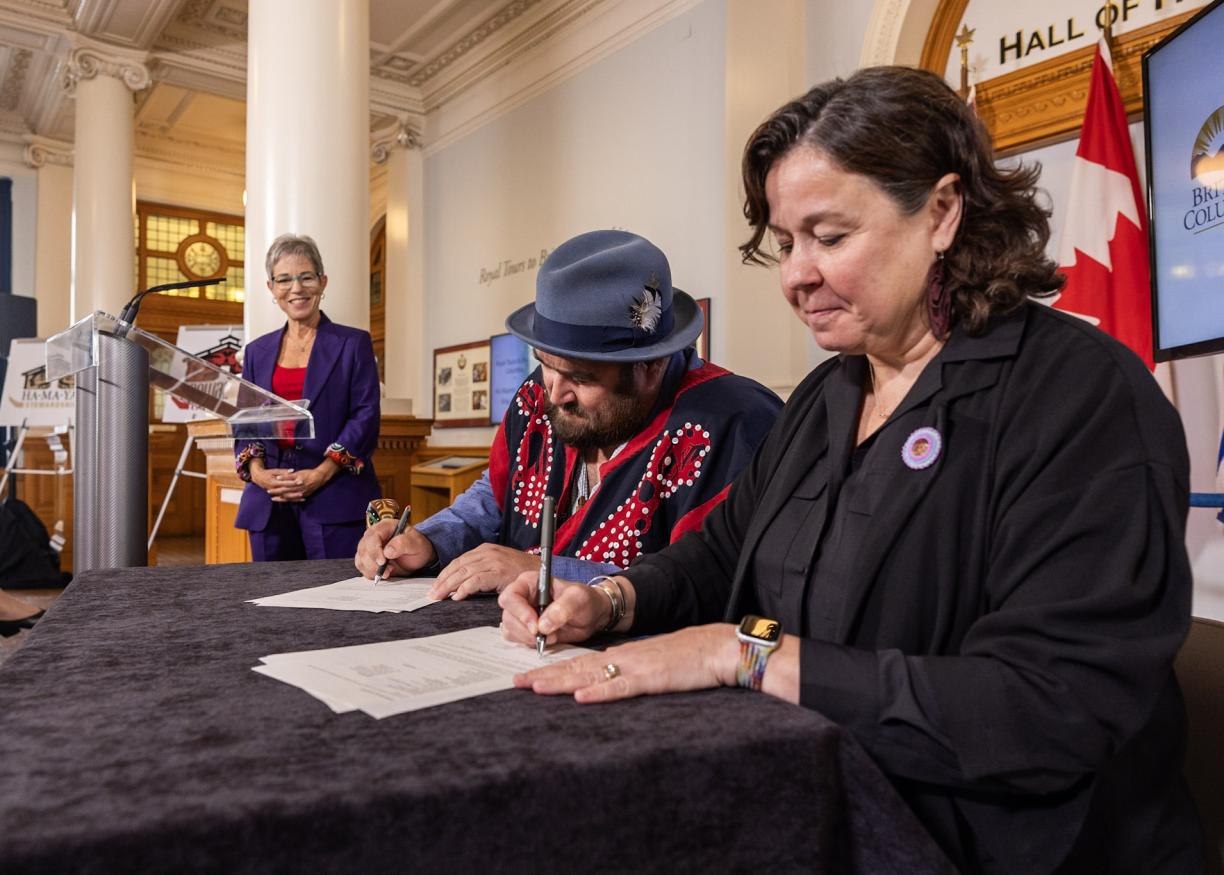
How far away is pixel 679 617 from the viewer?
1.40 meters

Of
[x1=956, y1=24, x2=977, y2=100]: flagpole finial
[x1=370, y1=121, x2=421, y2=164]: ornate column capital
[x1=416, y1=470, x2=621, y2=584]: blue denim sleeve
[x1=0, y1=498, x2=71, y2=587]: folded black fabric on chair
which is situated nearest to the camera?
[x1=416, y1=470, x2=621, y2=584]: blue denim sleeve

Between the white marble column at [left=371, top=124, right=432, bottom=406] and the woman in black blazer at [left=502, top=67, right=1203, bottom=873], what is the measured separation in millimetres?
8196

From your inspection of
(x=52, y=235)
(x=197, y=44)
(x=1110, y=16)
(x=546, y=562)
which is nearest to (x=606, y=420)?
(x=546, y=562)

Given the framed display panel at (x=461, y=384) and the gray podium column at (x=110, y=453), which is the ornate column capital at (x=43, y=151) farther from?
the gray podium column at (x=110, y=453)

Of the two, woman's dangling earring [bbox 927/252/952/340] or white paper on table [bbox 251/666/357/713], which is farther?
woman's dangling earring [bbox 927/252/952/340]

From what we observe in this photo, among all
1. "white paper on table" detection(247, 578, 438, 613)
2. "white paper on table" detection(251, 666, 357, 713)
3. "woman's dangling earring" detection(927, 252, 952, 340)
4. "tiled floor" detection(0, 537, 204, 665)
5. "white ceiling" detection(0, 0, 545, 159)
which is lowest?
"tiled floor" detection(0, 537, 204, 665)

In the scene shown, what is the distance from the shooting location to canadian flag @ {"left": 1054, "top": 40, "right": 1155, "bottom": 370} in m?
3.22

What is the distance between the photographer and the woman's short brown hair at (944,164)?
3.82ft

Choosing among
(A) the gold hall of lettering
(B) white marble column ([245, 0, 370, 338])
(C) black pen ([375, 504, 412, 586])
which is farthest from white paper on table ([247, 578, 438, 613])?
(A) the gold hall of lettering

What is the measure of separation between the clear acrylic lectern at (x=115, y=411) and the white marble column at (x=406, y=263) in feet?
23.0

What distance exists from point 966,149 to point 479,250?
7562 mm

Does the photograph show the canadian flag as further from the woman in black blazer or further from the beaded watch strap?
the beaded watch strap

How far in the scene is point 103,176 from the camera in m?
8.11

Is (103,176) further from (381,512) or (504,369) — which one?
(381,512)
